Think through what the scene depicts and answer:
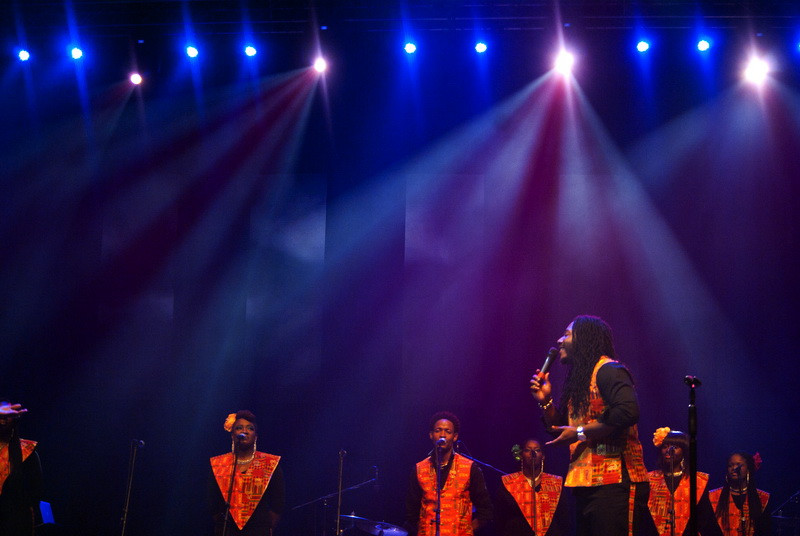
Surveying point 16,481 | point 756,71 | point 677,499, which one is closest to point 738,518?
point 677,499

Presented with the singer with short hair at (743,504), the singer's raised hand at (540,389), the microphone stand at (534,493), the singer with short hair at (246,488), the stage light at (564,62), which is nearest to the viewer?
the singer's raised hand at (540,389)

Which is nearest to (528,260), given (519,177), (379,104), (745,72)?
(519,177)

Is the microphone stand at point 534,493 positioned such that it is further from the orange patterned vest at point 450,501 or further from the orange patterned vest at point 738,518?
the orange patterned vest at point 738,518

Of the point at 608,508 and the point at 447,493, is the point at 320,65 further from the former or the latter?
the point at 608,508

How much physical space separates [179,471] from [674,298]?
19.7ft

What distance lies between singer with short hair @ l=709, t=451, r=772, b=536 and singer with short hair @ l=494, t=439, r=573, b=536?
1526mm

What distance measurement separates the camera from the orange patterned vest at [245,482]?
680 cm

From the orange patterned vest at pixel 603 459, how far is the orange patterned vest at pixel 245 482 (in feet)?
11.7

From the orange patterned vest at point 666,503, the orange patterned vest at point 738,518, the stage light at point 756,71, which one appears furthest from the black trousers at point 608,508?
the stage light at point 756,71

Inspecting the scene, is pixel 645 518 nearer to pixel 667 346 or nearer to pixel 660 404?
pixel 660 404

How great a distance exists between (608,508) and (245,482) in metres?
3.92

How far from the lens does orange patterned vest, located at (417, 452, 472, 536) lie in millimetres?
7066

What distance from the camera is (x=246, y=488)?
272 inches

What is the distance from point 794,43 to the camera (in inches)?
330
